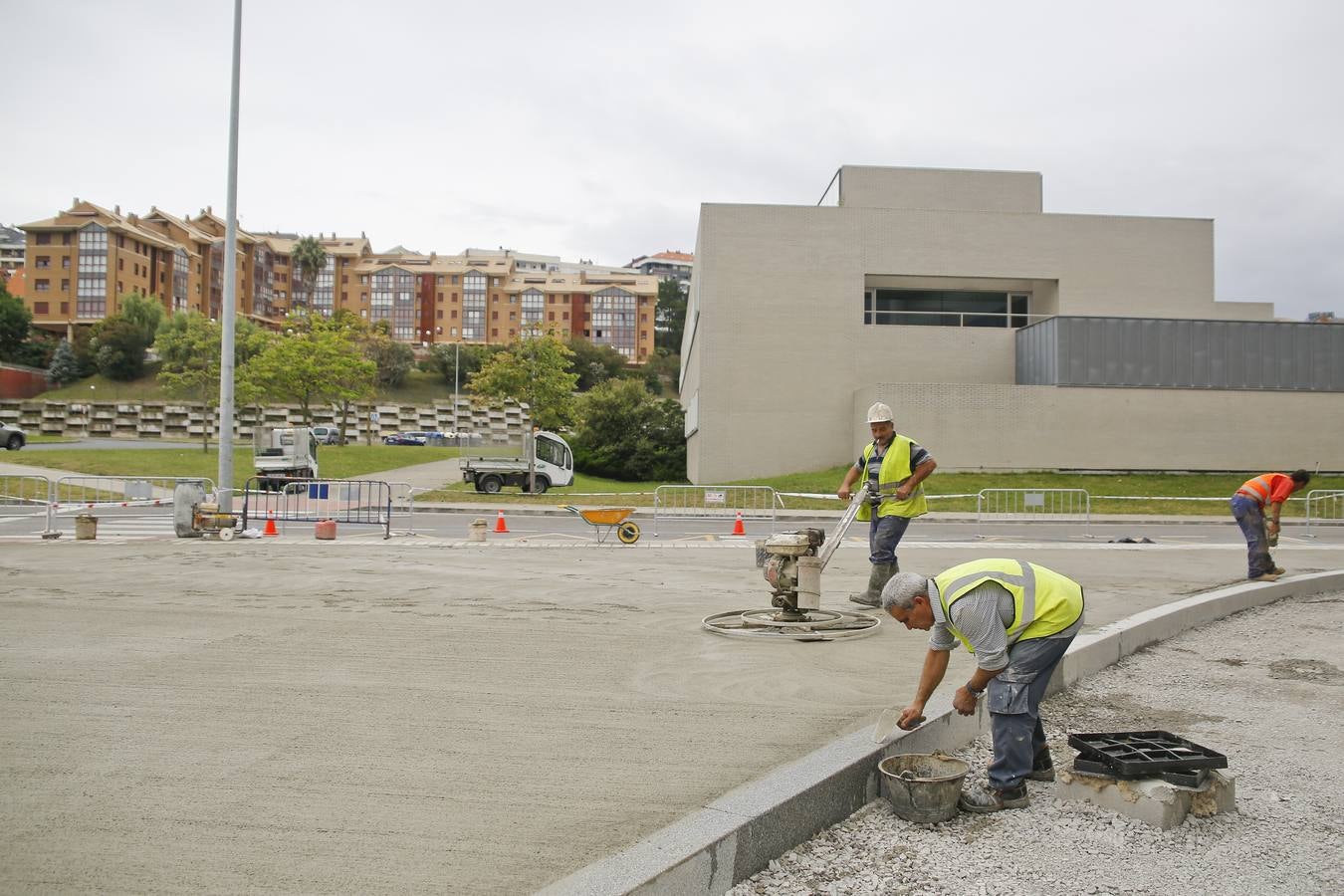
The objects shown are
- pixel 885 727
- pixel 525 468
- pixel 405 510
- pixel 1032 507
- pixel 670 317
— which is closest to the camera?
pixel 885 727

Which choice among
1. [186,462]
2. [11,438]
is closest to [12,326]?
[11,438]

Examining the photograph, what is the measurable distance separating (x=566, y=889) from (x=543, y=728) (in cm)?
226

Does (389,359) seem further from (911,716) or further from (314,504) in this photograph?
(911,716)

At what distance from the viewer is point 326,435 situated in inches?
2005

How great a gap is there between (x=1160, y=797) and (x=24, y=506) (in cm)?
2830

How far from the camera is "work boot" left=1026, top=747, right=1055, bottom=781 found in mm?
4863

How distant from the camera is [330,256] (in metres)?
117

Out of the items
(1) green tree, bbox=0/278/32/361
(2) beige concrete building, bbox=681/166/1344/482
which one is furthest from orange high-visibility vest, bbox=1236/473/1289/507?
(1) green tree, bbox=0/278/32/361

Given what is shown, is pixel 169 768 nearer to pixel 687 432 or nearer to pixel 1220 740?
pixel 1220 740

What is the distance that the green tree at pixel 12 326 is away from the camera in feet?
253

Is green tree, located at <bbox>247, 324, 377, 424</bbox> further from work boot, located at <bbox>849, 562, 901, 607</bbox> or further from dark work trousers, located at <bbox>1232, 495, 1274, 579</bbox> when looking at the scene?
dark work trousers, located at <bbox>1232, 495, 1274, 579</bbox>

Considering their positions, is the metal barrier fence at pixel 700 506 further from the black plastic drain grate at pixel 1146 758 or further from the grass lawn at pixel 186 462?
the black plastic drain grate at pixel 1146 758

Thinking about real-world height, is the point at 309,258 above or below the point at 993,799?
above

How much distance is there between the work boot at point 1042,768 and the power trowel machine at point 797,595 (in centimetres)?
330
